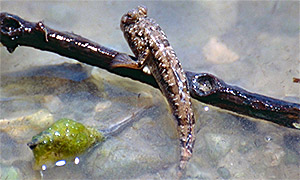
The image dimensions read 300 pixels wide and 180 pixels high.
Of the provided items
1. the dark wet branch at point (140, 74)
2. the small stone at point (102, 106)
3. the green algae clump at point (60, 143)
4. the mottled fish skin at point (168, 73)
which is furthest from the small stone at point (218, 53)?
the green algae clump at point (60, 143)

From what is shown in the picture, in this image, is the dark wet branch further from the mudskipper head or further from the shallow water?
the mudskipper head

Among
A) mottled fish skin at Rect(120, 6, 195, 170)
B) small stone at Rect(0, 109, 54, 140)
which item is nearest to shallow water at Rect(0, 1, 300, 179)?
small stone at Rect(0, 109, 54, 140)

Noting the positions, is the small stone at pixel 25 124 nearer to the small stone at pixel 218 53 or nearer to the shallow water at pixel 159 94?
the shallow water at pixel 159 94

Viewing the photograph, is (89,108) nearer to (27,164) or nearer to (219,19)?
(27,164)

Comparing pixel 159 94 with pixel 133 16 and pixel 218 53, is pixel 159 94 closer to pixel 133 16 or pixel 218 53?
pixel 133 16

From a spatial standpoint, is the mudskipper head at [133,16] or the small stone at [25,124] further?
the mudskipper head at [133,16]
